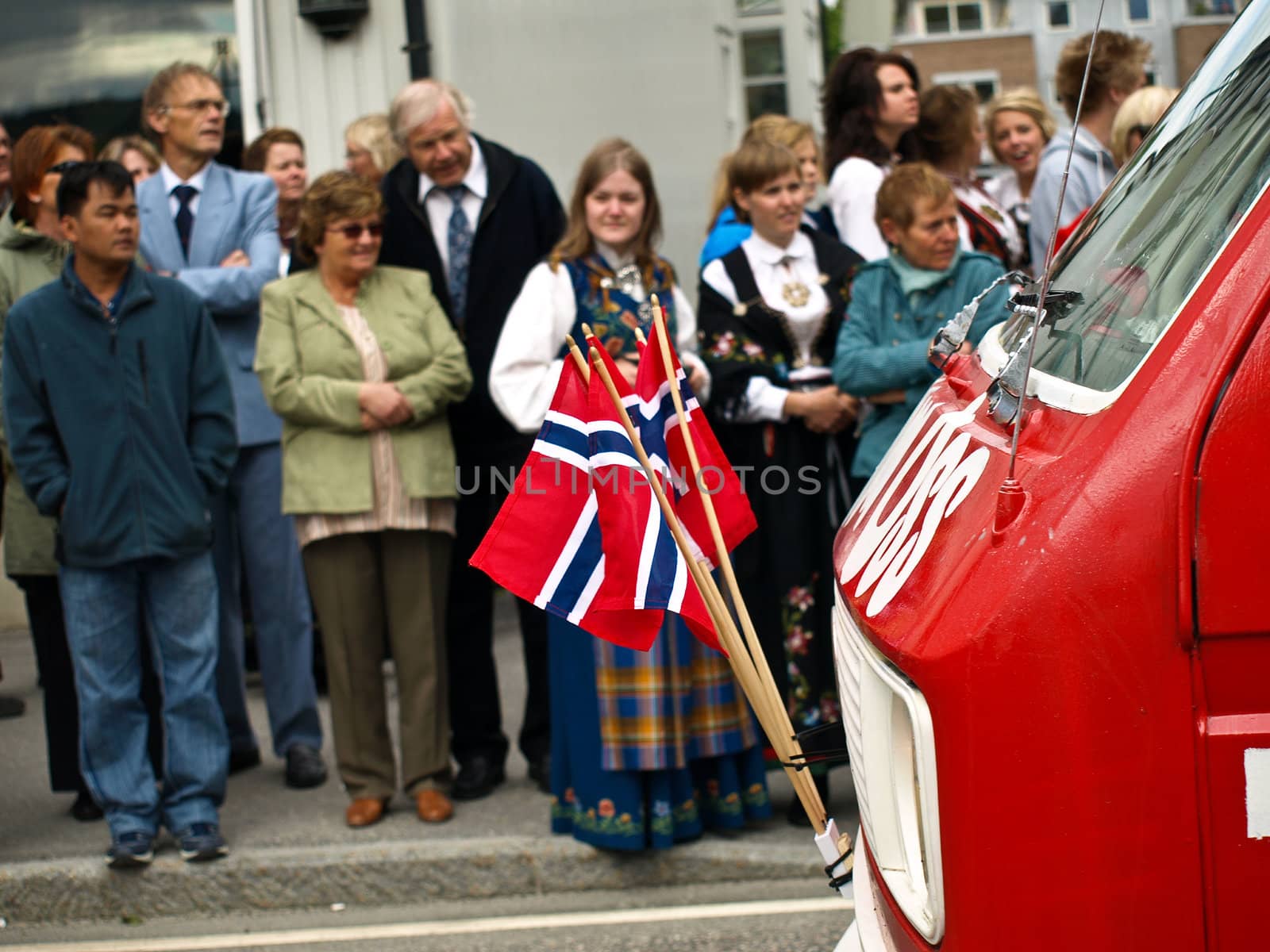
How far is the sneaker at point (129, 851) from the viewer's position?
4926mm

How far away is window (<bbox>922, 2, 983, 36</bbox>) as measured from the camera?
50.9 metres

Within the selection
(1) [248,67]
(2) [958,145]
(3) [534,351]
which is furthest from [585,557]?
(1) [248,67]

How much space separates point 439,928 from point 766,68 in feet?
35.9

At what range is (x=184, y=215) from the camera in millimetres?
6238

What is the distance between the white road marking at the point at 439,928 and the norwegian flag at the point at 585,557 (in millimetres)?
1843

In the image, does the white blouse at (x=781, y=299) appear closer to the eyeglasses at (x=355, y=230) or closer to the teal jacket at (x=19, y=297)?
the eyeglasses at (x=355, y=230)

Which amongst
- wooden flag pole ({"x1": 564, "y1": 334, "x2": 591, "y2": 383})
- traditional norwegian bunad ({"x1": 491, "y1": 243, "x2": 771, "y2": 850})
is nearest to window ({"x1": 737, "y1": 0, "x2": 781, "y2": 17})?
traditional norwegian bunad ({"x1": 491, "y1": 243, "x2": 771, "y2": 850})

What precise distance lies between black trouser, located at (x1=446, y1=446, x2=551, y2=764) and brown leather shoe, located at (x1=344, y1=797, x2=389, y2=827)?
16.6 inches

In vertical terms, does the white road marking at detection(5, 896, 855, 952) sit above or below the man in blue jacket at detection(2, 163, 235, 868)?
below

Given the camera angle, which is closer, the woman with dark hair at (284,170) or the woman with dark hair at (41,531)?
the woman with dark hair at (41,531)

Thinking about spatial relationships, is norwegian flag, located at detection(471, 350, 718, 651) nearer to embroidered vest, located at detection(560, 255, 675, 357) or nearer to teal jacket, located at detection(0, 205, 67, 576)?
embroidered vest, located at detection(560, 255, 675, 357)

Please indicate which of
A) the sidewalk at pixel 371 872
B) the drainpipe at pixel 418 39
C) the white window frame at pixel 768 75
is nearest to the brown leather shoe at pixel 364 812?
the sidewalk at pixel 371 872

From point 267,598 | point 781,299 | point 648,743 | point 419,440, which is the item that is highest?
point 781,299

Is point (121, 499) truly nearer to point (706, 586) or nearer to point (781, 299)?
point (781, 299)
